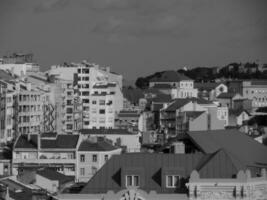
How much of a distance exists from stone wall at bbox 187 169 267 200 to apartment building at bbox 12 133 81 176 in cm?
2137

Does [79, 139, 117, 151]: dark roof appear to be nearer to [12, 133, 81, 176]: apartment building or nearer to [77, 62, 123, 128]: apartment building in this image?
[12, 133, 81, 176]: apartment building

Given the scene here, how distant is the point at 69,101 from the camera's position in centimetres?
7162

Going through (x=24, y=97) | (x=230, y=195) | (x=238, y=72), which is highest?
(x=238, y=72)

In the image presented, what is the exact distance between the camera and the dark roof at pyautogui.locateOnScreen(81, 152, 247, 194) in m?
21.8

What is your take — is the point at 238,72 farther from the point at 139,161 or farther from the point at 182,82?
the point at 139,161

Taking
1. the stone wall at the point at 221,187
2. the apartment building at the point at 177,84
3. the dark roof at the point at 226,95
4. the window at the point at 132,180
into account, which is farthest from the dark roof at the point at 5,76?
the dark roof at the point at 226,95

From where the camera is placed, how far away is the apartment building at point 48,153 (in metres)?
42.7

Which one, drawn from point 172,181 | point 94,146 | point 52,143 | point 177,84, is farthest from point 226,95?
point 172,181

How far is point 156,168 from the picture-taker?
22562mm

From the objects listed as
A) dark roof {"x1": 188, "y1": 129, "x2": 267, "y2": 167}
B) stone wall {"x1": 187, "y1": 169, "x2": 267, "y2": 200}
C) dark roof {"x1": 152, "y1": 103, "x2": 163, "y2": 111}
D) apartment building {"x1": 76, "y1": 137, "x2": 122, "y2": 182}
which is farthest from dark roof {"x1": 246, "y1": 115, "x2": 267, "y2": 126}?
stone wall {"x1": 187, "y1": 169, "x2": 267, "y2": 200}

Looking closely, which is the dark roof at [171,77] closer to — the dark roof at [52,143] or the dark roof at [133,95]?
the dark roof at [133,95]

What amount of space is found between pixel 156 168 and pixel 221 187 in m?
1.80

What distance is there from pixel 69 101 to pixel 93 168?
29382mm

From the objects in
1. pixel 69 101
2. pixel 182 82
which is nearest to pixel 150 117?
pixel 69 101
